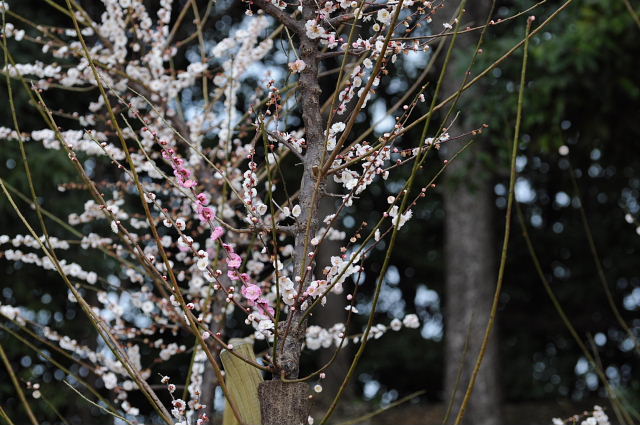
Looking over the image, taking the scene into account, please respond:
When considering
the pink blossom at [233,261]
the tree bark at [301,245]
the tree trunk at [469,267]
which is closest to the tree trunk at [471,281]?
the tree trunk at [469,267]

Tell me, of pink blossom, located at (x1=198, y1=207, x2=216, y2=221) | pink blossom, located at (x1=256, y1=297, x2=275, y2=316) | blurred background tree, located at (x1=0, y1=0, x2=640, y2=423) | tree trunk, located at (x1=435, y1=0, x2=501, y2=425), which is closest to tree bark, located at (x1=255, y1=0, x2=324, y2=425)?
pink blossom, located at (x1=256, y1=297, x2=275, y2=316)

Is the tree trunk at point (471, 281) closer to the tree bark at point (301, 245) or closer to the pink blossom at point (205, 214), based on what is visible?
the tree bark at point (301, 245)

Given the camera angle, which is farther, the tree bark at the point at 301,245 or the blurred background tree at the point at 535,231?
the blurred background tree at the point at 535,231

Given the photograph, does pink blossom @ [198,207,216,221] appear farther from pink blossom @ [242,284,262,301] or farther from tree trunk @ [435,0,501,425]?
tree trunk @ [435,0,501,425]

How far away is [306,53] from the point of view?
145 centimetres

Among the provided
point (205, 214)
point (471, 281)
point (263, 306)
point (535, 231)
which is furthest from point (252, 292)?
point (535, 231)

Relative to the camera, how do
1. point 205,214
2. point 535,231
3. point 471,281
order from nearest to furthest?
point 205,214, point 471,281, point 535,231

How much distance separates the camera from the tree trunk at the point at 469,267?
620 centimetres

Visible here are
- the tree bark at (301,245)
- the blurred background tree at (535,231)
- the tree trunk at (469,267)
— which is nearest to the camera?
the tree bark at (301,245)

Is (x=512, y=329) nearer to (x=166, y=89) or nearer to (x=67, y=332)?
(x=67, y=332)

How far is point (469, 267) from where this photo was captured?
21.7ft

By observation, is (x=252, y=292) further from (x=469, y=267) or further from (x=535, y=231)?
(x=535, y=231)

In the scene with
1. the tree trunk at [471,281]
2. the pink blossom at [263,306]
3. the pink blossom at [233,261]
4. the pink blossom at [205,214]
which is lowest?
the pink blossom at [263,306]

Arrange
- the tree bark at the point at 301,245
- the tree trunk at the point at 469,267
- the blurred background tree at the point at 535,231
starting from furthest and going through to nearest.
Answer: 1. the tree trunk at the point at 469,267
2. the blurred background tree at the point at 535,231
3. the tree bark at the point at 301,245
